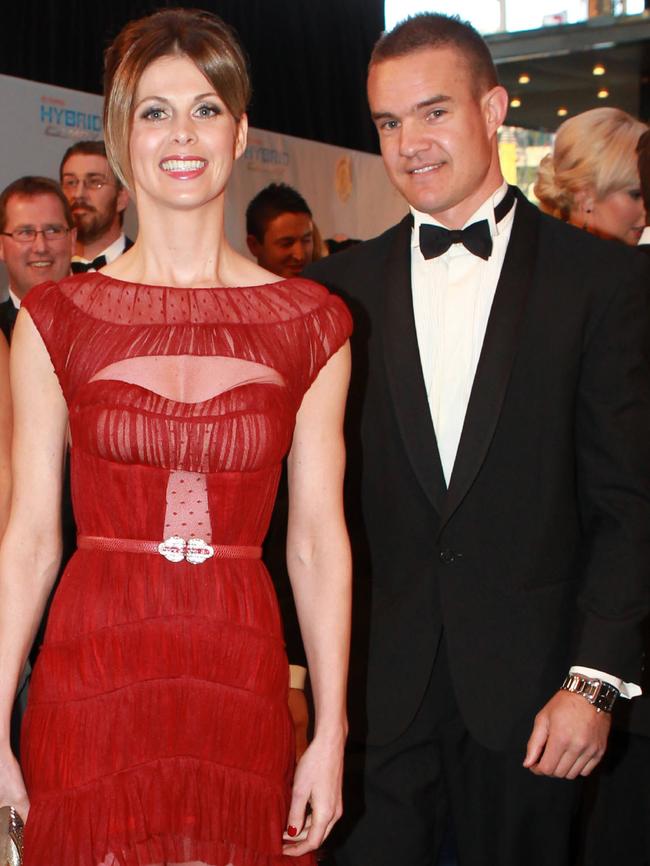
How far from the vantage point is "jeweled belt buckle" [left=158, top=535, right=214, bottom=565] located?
2186mm

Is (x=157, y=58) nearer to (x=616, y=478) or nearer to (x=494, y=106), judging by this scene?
(x=494, y=106)

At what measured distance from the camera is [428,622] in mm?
2568

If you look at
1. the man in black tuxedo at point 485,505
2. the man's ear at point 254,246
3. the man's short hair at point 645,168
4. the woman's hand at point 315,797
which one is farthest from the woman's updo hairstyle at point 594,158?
the woman's hand at point 315,797

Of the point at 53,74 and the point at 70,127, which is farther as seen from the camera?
the point at 53,74

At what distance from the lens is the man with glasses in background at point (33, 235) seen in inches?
190

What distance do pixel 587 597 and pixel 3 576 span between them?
1.11 m

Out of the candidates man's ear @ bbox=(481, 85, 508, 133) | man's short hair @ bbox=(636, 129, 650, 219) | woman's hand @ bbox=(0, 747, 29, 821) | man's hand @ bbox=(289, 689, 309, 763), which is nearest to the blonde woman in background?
man's short hair @ bbox=(636, 129, 650, 219)

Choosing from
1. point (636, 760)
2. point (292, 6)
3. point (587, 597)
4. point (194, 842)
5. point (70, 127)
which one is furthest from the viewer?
point (292, 6)

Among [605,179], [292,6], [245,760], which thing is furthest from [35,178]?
[292,6]

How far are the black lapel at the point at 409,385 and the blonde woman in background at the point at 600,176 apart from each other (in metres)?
1.67

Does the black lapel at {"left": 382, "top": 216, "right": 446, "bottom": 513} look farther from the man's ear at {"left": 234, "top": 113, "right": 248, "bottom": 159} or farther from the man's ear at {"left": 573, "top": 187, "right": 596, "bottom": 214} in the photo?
the man's ear at {"left": 573, "top": 187, "right": 596, "bottom": 214}

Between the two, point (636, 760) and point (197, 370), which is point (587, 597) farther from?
point (636, 760)

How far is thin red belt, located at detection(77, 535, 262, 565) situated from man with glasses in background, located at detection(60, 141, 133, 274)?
3.45 meters

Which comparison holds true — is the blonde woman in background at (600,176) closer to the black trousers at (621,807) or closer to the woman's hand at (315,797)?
the black trousers at (621,807)
